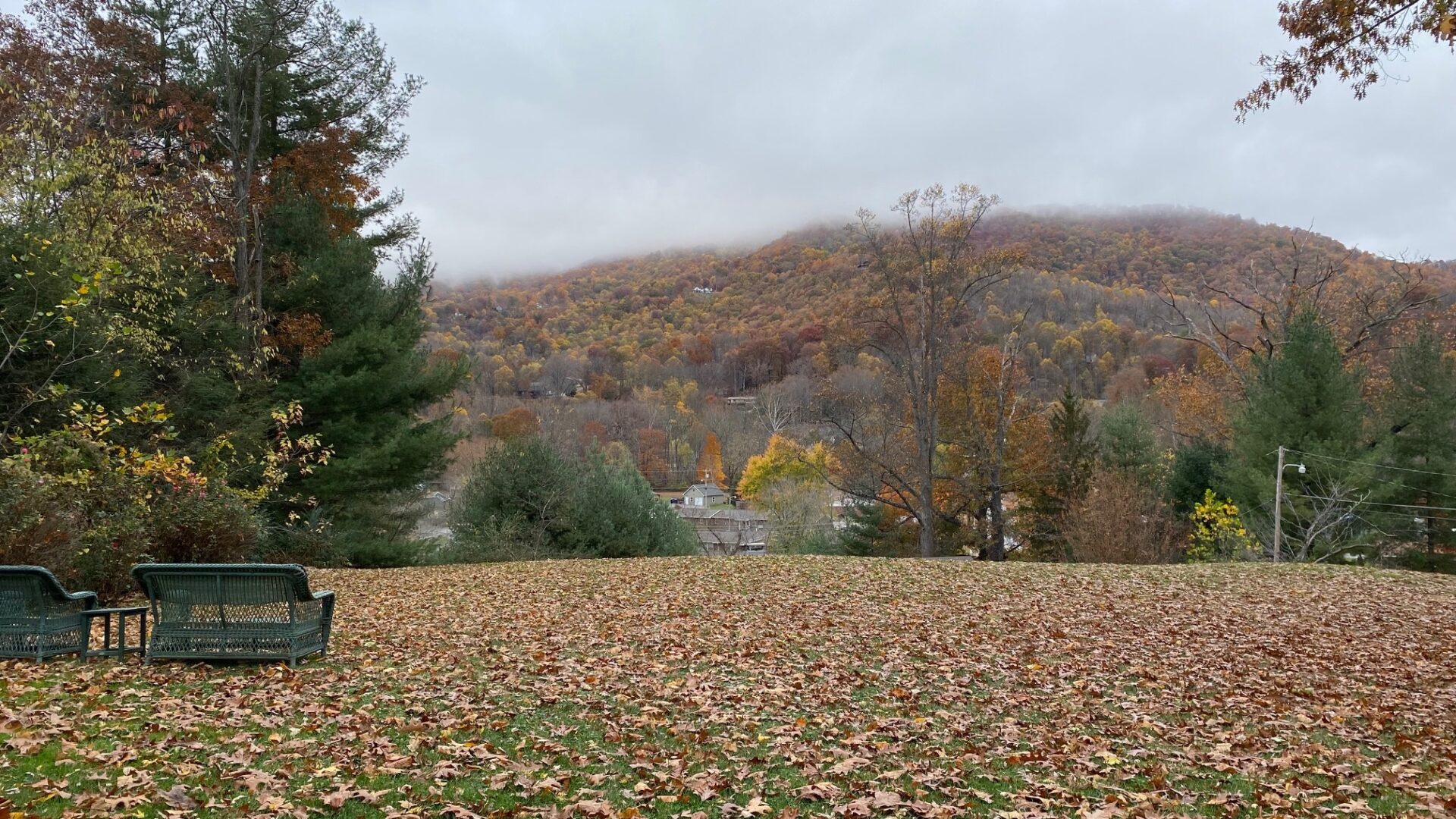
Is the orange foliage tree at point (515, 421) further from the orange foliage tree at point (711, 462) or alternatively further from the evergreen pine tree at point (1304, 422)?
the evergreen pine tree at point (1304, 422)

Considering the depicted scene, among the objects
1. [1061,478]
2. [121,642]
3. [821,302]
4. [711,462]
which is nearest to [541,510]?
[121,642]

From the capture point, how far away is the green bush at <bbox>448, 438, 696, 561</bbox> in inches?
952

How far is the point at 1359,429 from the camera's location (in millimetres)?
27328

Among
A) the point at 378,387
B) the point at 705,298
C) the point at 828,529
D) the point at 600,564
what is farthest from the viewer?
the point at 705,298

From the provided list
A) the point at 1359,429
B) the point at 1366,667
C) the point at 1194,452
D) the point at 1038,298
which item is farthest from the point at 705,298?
the point at 1366,667

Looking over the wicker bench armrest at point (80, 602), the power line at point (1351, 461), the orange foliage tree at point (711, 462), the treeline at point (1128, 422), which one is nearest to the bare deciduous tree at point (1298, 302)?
the treeline at point (1128, 422)

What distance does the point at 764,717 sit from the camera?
273 inches

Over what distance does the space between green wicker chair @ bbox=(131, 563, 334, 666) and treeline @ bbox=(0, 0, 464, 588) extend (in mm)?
4113

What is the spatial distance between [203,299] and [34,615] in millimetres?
15038

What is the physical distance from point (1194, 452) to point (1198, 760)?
97.6 ft

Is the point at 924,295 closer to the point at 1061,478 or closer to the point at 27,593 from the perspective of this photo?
the point at 1061,478

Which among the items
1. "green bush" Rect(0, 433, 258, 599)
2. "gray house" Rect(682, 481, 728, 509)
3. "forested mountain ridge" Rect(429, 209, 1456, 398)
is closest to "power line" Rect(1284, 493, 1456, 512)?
"forested mountain ridge" Rect(429, 209, 1456, 398)

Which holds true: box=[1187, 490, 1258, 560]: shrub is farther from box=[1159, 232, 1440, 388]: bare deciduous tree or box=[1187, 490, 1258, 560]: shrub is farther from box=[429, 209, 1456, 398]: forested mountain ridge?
→ box=[429, 209, 1456, 398]: forested mountain ridge

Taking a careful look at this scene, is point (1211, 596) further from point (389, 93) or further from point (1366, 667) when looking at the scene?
point (389, 93)
